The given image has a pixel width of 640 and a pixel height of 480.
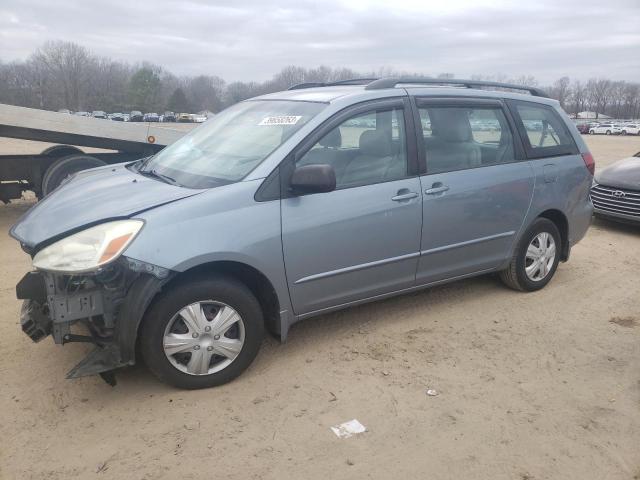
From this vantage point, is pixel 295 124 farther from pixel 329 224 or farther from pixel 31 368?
pixel 31 368

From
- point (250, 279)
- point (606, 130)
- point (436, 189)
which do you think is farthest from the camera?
point (606, 130)

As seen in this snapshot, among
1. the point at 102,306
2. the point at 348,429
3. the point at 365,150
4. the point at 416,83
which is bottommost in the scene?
the point at 348,429

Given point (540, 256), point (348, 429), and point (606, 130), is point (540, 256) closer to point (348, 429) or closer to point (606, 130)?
point (348, 429)

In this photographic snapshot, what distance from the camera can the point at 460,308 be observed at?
15.4 ft

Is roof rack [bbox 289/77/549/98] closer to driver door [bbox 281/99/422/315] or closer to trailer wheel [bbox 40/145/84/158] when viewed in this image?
driver door [bbox 281/99/422/315]

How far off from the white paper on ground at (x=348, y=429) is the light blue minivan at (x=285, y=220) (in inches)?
30.3

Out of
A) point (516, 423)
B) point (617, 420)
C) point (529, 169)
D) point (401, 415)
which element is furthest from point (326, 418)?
point (529, 169)

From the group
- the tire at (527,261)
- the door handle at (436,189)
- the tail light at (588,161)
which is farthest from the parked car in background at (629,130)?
the door handle at (436,189)

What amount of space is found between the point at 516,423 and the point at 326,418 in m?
1.07

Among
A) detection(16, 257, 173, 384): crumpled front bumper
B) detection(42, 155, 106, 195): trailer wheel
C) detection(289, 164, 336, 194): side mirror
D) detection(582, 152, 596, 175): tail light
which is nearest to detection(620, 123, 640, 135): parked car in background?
detection(582, 152, 596, 175): tail light

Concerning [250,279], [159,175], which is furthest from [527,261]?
[159,175]

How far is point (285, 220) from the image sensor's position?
339 centimetres

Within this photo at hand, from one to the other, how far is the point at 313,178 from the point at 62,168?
6235 mm

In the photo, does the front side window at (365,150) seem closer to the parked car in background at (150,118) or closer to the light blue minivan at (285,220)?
the light blue minivan at (285,220)
